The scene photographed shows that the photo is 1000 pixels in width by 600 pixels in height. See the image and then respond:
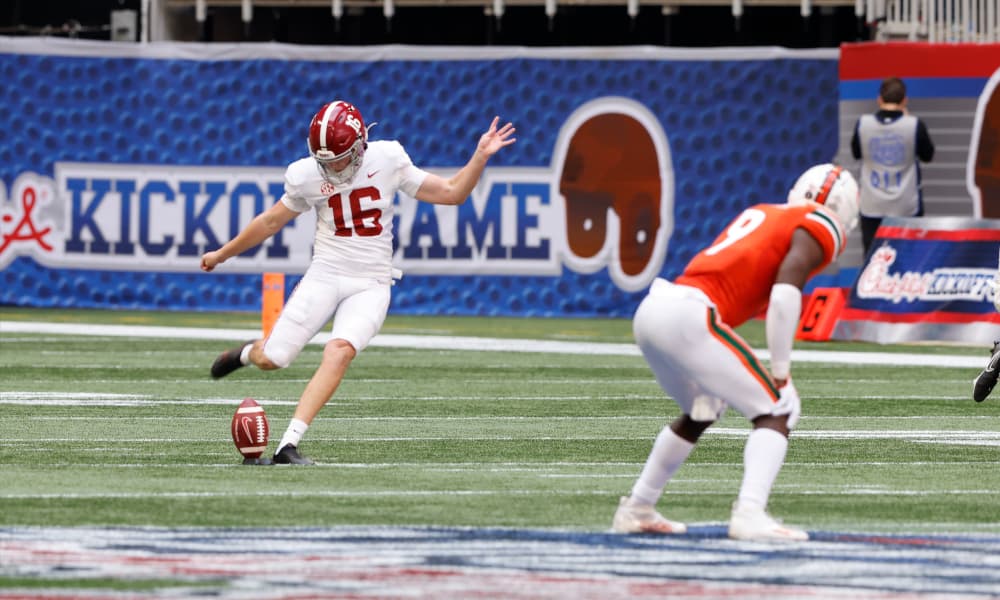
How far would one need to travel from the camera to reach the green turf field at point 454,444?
9.32 metres

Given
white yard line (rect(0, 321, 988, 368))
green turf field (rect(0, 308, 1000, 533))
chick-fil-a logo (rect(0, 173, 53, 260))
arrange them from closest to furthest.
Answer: green turf field (rect(0, 308, 1000, 533)) → white yard line (rect(0, 321, 988, 368)) → chick-fil-a logo (rect(0, 173, 53, 260))

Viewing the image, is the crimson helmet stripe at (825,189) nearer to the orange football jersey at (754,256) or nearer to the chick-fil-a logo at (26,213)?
the orange football jersey at (754,256)

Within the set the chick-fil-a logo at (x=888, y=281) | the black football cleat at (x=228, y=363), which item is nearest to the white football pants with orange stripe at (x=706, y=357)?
the black football cleat at (x=228, y=363)

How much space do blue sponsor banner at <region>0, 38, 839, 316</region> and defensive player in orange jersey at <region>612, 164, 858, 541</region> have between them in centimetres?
1704

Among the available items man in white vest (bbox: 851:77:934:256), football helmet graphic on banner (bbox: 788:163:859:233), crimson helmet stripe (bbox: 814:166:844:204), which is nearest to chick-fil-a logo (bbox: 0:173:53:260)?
man in white vest (bbox: 851:77:934:256)

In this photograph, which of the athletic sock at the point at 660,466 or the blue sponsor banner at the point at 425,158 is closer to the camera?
the athletic sock at the point at 660,466

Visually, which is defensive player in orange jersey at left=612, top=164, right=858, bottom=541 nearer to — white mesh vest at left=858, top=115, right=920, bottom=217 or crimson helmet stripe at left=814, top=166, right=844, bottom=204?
crimson helmet stripe at left=814, top=166, right=844, bottom=204

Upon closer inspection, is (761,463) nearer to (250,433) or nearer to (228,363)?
(250,433)

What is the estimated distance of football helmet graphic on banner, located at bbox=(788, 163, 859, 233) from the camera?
29.1 feet

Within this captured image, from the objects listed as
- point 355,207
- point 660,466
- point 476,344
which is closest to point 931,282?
point 476,344

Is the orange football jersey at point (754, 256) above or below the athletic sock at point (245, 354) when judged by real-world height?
above

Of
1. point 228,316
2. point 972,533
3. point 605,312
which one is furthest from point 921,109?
point 972,533

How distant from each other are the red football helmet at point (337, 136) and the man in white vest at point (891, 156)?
11.3 meters

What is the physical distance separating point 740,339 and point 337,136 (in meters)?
3.89
